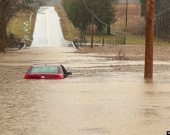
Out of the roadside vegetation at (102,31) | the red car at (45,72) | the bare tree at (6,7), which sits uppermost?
the bare tree at (6,7)

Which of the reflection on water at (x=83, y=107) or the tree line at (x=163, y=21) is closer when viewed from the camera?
the reflection on water at (x=83, y=107)

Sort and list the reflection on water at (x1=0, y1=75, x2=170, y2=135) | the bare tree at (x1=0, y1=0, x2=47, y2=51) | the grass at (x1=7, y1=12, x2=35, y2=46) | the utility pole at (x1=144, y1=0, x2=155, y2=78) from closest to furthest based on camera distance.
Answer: the reflection on water at (x1=0, y1=75, x2=170, y2=135)
the utility pole at (x1=144, y1=0, x2=155, y2=78)
the bare tree at (x1=0, y1=0, x2=47, y2=51)
the grass at (x1=7, y1=12, x2=35, y2=46)

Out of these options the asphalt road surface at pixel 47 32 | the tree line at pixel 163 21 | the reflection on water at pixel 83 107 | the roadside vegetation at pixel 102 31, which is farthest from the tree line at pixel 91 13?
the reflection on water at pixel 83 107

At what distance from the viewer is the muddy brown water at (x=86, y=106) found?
13648 millimetres

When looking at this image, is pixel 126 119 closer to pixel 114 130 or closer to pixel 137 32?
pixel 114 130

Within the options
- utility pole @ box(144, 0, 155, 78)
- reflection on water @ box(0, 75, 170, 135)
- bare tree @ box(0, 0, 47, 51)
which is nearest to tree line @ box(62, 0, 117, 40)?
bare tree @ box(0, 0, 47, 51)

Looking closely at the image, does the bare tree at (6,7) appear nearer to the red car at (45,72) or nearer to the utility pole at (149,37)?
the utility pole at (149,37)

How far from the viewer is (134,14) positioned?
146 m

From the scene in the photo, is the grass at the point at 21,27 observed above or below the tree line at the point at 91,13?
below

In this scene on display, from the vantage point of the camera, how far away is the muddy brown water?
44.8ft

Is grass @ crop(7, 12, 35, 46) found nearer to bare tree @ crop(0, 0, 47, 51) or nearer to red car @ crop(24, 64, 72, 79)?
bare tree @ crop(0, 0, 47, 51)

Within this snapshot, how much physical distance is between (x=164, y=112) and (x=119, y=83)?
9.69 meters

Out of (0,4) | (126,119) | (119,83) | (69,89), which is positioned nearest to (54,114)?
(126,119)

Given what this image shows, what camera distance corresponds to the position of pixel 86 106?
1772cm
